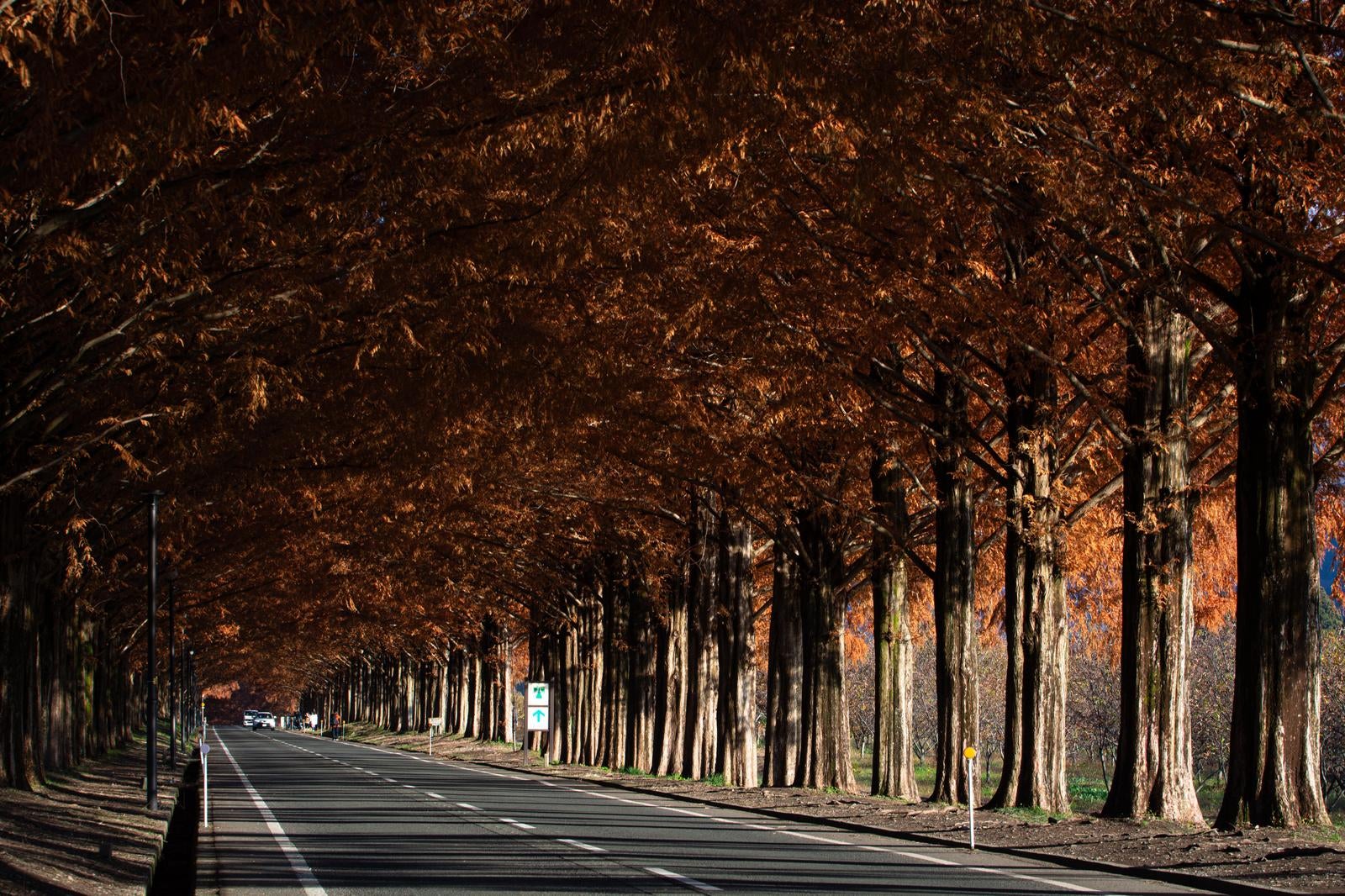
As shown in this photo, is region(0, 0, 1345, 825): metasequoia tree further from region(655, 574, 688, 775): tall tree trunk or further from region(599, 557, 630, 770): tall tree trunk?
region(599, 557, 630, 770): tall tree trunk

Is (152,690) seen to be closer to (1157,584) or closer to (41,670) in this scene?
(41,670)

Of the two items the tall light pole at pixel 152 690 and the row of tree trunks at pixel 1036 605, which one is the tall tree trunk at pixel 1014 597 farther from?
the tall light pole at pixel 152 690

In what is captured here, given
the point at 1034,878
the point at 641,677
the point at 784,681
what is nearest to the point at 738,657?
the point at 784,681

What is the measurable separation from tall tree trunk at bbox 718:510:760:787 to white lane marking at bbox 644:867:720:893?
18812 mm

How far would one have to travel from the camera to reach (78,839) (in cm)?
1777

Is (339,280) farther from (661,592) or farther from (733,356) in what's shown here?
(661,592)

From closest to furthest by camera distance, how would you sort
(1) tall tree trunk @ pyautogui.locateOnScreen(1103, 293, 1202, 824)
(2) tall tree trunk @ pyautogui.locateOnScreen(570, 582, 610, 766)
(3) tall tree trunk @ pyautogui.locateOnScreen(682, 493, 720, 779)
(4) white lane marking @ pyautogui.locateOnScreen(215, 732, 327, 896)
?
(4) white lane marking @ pyautogui.locateOnScreen(215, 732, 327, 896) → (1) tall tree trunk @ pyautogui.locateOnScreen(1103, 293, 1202, 824) → (3) tall tree trunk @ pyautogui.locateOnScreen(682, 493, 720, 779) → (2) tall tree trunk @ pyautogui.locateOnScreen(570, 582, 610, 766)

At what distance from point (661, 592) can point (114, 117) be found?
109 feet

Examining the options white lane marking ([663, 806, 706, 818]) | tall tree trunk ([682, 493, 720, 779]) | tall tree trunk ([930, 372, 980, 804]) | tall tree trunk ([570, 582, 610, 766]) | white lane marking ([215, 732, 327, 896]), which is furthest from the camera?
tall tree trunk ([570, 582, 610, 766])

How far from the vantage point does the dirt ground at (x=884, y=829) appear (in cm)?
1366

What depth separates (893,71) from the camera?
11.3 m

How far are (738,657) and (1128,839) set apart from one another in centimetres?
1817

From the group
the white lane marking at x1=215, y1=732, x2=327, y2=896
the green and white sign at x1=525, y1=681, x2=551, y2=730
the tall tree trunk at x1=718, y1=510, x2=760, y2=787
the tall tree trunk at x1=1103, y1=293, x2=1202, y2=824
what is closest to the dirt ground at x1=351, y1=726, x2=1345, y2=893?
the tall tree trunk at x1=1103, y1=293, x2=1202, y2=824

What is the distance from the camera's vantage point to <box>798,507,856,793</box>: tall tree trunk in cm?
3006
